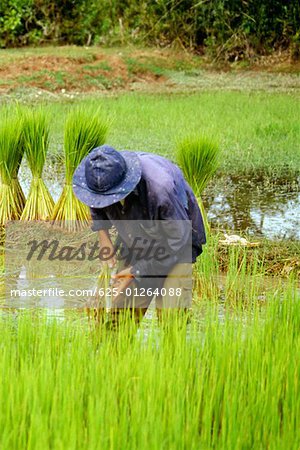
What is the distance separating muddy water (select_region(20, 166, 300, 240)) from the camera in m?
6.09

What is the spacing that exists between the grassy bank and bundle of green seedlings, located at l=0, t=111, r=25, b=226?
262 cm

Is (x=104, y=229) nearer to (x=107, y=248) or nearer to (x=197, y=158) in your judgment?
(x=107, y=248)

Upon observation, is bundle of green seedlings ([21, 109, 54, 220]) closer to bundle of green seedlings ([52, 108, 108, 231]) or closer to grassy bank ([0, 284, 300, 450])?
bundle of green seedlings ([52, 108, 108, 231])

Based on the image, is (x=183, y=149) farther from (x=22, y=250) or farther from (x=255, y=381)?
(x=255, y=381)

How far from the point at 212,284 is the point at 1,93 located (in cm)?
788

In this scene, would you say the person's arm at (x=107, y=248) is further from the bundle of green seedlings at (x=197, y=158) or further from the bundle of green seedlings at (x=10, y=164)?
the bundle of green seedlings at (x=10, y=164)

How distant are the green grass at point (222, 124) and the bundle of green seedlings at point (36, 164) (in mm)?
1493

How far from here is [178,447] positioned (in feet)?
7.81

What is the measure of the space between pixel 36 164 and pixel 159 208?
265 cm

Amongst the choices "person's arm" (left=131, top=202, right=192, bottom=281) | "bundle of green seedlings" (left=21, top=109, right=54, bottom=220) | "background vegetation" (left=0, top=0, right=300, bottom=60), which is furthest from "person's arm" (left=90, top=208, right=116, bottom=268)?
"background vegetation" (left=0, top=0, right=300, bottom=60)

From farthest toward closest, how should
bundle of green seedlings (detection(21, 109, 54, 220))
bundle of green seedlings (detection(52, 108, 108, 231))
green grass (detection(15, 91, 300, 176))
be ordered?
green grass (detection(15, 91, 300, 176)) < bundle of green seedlings (detection(21, 109, 54, 220)) < bundle of green seedlings (detection(52, 108, 108, 231))

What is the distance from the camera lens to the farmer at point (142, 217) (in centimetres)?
318

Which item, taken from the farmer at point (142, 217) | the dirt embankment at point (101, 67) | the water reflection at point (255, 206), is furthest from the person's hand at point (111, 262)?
the dirt embankment at point (101, 67)

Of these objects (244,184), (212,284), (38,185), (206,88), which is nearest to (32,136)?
(38,185)
